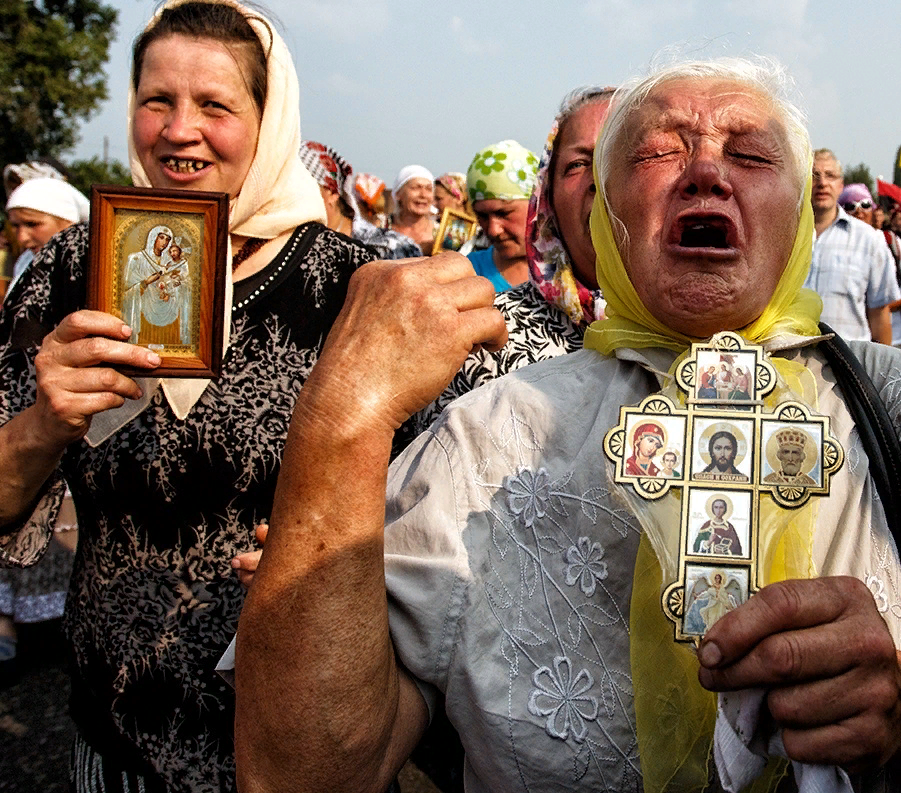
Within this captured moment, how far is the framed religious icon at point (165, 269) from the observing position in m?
1.77

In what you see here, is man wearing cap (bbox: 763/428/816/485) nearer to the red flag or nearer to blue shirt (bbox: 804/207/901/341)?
blue shirt (bbox: 804/207/901/341)

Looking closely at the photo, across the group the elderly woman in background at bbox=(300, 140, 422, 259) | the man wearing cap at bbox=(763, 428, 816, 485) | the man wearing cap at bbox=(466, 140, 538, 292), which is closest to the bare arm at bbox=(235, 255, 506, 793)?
the man wearing cap at bbox=(763, 428, 816, 485)

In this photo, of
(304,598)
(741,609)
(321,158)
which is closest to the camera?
(741,609)

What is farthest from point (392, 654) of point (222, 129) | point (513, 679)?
point (222, 129)

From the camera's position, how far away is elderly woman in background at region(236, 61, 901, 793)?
1071 mm

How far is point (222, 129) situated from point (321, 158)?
3493mm

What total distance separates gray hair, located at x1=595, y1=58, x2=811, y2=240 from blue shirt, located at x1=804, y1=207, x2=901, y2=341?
4.76 metres

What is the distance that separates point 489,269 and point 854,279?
2936mm

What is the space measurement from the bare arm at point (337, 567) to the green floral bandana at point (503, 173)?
3.16m

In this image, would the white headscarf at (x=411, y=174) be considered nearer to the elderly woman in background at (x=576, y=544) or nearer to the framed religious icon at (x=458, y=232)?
the framed religious icon at (x=458, y=232)

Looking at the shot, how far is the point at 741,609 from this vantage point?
3.40 ft

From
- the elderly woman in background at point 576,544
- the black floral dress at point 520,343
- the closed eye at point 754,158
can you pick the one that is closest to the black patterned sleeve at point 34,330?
the black floral dress at point 520,343

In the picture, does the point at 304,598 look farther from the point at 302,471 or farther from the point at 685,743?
the point at 685,743

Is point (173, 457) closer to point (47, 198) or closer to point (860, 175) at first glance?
point (47, 198)
